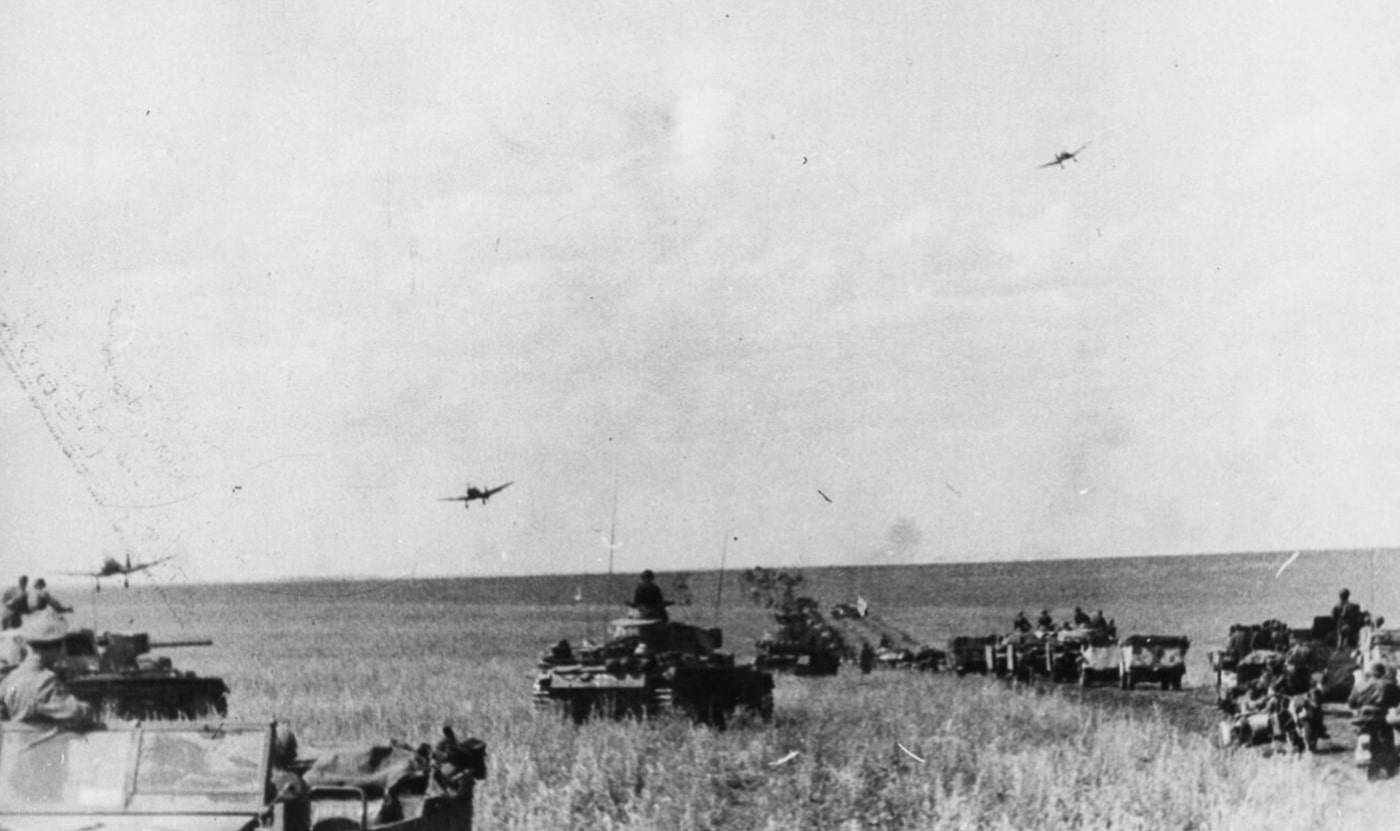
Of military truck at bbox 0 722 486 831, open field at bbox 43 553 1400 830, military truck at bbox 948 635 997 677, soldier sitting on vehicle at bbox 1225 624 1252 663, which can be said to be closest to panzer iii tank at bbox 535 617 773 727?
open field at bbox 43 553 1400 830

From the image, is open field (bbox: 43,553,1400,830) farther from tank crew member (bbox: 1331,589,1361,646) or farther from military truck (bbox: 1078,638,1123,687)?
tank crew member (bbox: 1331,589,1361,646)

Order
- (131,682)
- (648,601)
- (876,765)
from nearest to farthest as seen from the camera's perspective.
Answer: (876,765) → (131,682) → (648,601)

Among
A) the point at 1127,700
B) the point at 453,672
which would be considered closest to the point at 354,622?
the point at 453,672

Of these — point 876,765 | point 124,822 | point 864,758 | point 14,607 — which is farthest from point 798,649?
point 124,822

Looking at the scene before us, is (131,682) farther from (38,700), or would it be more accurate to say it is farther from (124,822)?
(124,822)

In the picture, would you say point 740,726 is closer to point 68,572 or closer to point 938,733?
point 938,733
